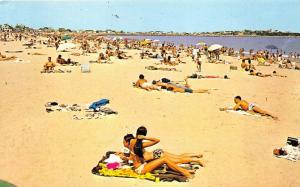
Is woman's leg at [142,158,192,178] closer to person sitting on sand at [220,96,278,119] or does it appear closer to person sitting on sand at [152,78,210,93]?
person sitting on sand at [220,96,278,119]

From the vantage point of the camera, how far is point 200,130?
10.5m

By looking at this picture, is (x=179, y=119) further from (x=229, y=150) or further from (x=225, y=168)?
(x=225, y=168)

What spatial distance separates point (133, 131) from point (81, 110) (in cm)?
265

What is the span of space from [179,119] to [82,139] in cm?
328

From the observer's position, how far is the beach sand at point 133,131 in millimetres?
7398

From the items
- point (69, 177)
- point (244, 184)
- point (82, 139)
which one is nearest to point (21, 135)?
point (82, 139)

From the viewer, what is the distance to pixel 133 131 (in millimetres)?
10148

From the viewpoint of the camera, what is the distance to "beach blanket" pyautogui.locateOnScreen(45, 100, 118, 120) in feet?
37.6

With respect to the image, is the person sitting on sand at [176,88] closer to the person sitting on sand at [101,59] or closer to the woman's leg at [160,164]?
the woman's leg at [160,164]

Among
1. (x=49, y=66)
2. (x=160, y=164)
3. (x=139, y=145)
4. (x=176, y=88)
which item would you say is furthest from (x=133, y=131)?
(x=49, y=66)

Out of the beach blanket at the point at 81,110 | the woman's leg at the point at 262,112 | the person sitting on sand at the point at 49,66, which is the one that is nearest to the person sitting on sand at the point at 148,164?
the beach blanket at the point at 81,110

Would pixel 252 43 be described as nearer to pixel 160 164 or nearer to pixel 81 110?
pixel 81 110

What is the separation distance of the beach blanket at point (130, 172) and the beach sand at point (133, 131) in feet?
0.49

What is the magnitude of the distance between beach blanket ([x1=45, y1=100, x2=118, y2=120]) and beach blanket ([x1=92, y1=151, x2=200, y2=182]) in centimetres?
377
